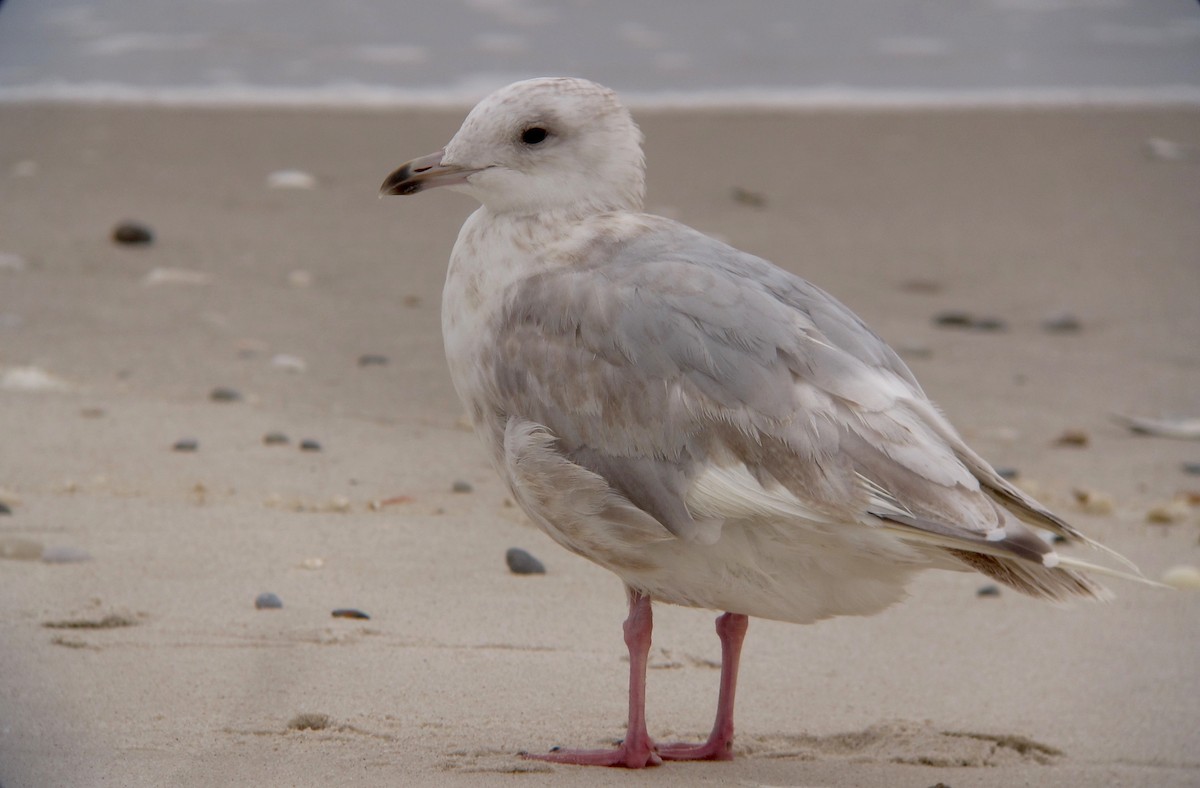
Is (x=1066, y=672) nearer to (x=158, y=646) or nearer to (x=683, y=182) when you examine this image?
(x=158, y=646)

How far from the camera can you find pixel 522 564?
185 inches

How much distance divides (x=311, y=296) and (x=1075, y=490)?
3.85 m

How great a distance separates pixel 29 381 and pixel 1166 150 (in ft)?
24.8

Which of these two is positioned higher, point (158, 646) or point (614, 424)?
point (614, 424)

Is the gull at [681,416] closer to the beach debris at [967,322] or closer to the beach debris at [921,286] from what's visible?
the beach debris at [967,322]

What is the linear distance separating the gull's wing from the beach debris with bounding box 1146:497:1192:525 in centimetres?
234

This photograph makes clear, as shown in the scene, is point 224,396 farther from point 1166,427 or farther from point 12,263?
point 1166,427

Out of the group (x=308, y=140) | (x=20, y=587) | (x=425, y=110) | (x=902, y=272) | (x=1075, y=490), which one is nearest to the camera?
(x=20, y=587)

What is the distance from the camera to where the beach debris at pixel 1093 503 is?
5.44 m

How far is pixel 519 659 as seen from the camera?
13.3 ft

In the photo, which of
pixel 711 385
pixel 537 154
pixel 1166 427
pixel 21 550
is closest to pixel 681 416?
pixel 711 385

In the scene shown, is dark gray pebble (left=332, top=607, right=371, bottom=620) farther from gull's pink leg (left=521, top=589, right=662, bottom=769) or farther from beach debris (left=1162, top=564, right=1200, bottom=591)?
beach debris (left=1162, top=564, right=1200, bottom=591)

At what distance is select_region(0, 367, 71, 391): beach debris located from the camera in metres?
6.13

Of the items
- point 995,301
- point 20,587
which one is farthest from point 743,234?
point 20,587
